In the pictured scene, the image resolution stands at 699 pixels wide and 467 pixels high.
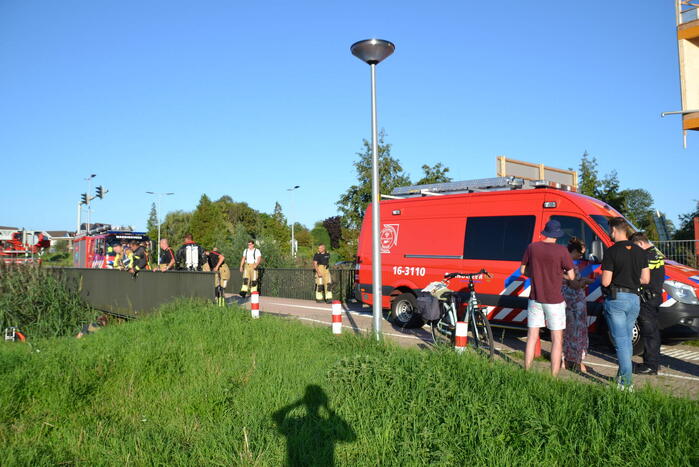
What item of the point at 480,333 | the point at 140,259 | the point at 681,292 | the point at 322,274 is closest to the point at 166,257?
the point at 140,259

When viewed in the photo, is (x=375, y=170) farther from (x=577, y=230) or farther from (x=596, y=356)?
(x=596, y=356)

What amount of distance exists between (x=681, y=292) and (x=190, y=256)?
10.6 metres

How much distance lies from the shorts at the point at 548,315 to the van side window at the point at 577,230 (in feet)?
7.80

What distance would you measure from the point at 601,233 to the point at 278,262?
1638 cm

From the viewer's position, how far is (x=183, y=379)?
24.6 ft

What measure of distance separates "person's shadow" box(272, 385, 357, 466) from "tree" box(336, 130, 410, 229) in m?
14.6

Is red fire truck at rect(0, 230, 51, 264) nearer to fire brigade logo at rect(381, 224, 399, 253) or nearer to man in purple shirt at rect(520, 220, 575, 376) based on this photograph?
fire brigade logo at rect(381, 224, 399, 253)

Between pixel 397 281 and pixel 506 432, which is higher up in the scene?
pixel 397 281

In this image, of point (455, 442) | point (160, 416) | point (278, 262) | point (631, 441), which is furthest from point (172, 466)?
point (278, 262)

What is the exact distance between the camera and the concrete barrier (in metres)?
12.0

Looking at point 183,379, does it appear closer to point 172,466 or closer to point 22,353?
point 172,466

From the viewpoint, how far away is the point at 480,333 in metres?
8.02

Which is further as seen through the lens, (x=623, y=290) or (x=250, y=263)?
(x=250, y=263)

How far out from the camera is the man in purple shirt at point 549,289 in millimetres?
6723
